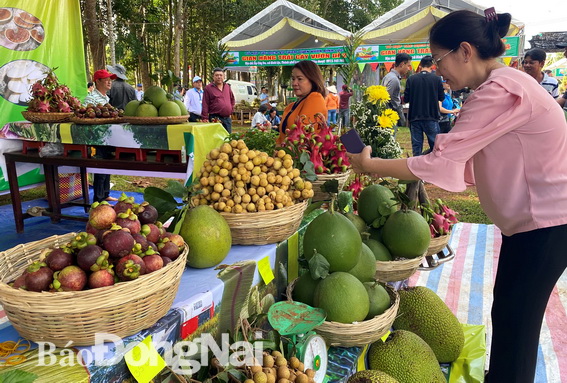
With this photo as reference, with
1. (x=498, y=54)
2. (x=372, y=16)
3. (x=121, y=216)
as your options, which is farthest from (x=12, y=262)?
(x=372, y=16)

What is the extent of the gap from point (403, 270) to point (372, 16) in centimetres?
2877

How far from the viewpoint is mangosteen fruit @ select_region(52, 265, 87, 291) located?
0.97 metres

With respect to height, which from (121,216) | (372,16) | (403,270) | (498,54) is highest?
(372,16)

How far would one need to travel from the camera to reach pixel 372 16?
2770cm

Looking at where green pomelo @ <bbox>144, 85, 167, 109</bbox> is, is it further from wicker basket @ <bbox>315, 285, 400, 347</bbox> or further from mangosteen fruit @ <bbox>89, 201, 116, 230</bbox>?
wicker basket @ <bbox>315, 285, 400, 347</bbox>

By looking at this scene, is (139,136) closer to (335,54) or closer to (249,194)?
(249,194)

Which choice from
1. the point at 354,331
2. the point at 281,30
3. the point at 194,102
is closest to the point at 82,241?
the point at 354,331

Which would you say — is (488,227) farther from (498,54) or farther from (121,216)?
(121,216)

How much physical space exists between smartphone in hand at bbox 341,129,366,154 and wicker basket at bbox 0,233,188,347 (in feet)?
3.37

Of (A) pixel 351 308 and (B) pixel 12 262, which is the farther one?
(A) pixel 351 308

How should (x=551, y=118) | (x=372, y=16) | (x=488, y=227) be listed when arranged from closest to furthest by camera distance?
(x=551, y=118) < (x=488, y=227) < (x=372, y=16)

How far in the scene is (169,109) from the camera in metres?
3.49

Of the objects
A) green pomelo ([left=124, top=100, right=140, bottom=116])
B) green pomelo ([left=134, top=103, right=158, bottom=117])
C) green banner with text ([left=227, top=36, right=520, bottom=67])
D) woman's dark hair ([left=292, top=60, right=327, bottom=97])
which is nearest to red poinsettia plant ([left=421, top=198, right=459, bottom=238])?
woman's dark hair ([left=292, top=60, right=327, bottom=97])

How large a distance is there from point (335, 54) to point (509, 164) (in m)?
11.7
